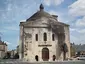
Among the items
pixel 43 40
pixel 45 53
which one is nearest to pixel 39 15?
pixel 43 40

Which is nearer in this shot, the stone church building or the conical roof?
the stone church building

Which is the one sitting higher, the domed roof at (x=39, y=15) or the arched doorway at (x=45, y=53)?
the domed roof at (x=39, y=15)

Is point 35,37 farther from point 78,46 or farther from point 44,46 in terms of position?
point 78,46

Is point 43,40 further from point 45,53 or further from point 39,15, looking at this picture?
point 39,15

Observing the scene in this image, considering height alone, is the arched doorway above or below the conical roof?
below

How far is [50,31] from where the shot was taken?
62.3 metres

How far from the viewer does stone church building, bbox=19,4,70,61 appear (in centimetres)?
6091

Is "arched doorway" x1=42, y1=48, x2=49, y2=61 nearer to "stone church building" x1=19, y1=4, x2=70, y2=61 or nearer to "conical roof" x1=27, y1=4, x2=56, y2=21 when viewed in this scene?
"stone church building" x1=19, y1=4, x2=70, y2=61

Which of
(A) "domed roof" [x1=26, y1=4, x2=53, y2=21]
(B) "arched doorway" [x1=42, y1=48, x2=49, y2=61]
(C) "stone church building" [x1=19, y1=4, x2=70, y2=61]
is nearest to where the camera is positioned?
(C) "stone church building" [x1=19, y1=4, x2=70, y2=61]

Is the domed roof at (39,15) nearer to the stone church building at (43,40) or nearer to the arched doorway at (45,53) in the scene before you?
the stone church building at (43,40)

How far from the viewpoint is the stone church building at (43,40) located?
60.9 meters

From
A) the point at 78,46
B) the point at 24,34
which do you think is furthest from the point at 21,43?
the point at 78,46

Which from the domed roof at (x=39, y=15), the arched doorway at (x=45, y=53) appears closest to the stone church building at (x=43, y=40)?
the arched doorway at (x=45, y=53)

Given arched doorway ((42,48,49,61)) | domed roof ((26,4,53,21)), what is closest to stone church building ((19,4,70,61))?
arched doorway ((42,48,49,61))
